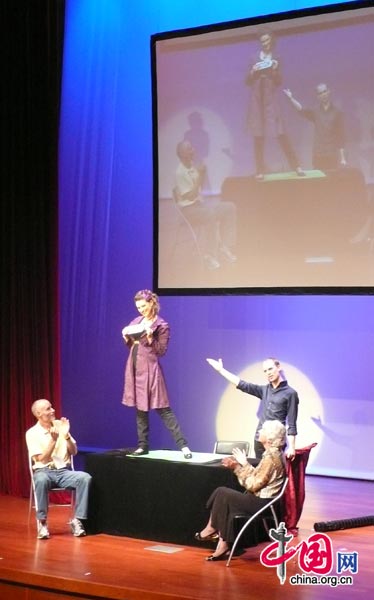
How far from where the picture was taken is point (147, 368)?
21.7 ft

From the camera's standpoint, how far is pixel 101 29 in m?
9.22

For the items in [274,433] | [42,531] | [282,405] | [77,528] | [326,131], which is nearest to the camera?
[274,433]

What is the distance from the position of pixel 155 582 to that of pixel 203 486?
97cm

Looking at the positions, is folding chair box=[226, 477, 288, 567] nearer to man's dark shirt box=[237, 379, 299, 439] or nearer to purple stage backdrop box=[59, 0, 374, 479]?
man's dark shirt box=[237, 379, 299, 439]

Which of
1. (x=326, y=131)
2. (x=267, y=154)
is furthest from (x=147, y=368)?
(x=326, y=131)

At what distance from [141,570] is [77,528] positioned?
1.06 metres

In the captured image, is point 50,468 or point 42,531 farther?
point 50,468

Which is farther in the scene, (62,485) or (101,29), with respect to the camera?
(101,29)

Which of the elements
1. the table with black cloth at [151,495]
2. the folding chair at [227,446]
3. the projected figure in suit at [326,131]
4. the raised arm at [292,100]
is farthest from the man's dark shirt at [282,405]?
the raised arm at [292,100]

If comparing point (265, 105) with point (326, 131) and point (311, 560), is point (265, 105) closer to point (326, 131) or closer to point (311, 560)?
point (326, 131)

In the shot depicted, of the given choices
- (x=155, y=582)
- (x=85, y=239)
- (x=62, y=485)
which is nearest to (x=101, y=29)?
(x=85, y=239)

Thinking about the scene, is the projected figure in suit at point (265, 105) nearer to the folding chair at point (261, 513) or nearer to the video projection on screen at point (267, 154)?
the video projection on screen at point (267, 154)

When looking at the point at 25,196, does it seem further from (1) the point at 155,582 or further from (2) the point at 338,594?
(2) the point at 338,594

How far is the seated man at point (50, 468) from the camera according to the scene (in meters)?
6.45
